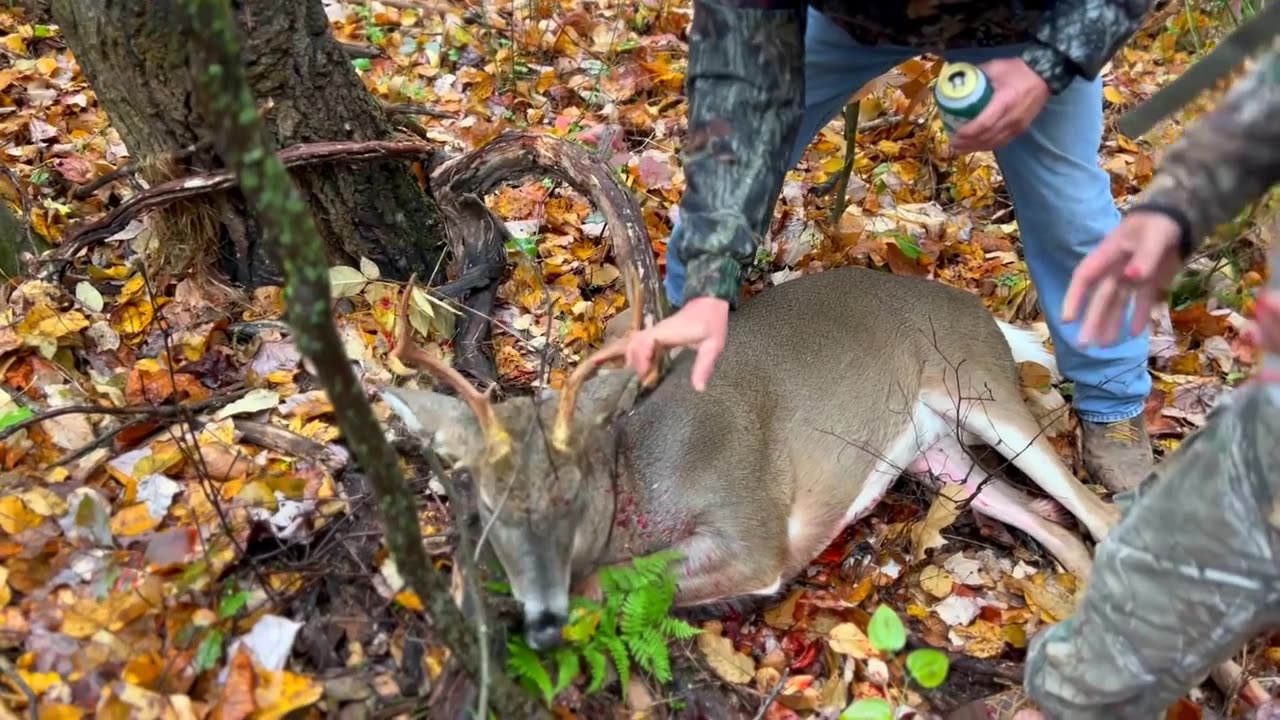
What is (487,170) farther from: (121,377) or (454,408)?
(121,377)

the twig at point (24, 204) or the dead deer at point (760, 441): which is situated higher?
the twig at point (24, 204)

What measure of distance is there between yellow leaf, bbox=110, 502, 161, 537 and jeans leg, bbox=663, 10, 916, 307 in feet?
5.73

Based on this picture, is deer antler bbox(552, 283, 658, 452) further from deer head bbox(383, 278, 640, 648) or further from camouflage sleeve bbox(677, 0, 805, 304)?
camouflage sleeve bbox(677, 0, 805, 304)

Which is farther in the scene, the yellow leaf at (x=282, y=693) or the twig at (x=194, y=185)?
the twig at (x=194, y=185)

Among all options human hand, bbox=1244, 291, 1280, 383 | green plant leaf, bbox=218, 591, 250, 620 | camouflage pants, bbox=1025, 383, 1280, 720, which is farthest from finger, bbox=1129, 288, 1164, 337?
green plant leaf, bbox=218, 591, 250, 620

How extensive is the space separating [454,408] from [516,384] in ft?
2.89

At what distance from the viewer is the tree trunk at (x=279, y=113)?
335 cm

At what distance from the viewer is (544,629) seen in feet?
8.40

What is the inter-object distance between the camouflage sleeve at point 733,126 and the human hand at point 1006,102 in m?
0.55

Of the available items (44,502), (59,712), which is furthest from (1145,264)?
(44,502)

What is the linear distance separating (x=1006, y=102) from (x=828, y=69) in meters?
0.85

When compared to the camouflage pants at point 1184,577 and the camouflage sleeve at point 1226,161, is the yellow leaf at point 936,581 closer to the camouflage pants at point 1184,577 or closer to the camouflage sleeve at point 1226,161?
the camouflage pants at point 1184,577

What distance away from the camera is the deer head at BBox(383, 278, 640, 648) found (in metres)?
2.67

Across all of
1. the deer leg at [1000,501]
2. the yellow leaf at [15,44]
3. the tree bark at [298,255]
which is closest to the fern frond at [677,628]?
the tree bark at [298,255]
